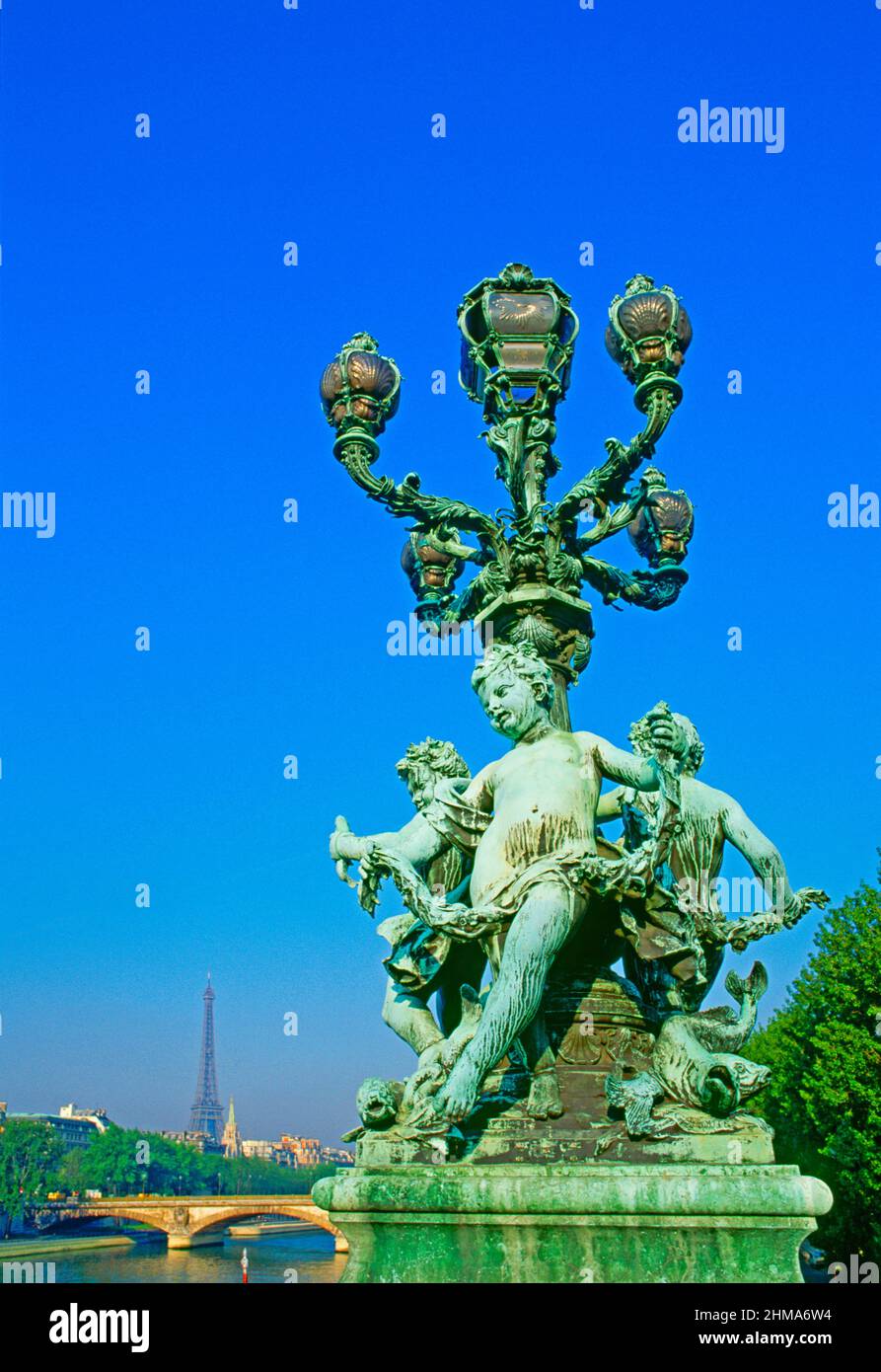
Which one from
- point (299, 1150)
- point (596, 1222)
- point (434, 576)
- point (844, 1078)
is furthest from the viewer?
point (299, 1150)

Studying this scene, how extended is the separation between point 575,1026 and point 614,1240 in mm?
1307

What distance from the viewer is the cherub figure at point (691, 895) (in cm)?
673

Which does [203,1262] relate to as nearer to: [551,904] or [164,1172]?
[164,1172]

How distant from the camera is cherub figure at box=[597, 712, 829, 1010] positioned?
6.73 meters

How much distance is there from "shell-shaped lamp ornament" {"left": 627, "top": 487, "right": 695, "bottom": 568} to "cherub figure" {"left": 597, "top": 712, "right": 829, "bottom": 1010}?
252 centimetres

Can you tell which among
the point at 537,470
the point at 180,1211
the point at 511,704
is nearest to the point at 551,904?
the point at 511,704

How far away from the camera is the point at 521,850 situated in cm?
657

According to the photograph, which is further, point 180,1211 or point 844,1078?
point 180,1211

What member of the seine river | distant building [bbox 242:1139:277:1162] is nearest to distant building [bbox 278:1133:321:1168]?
distant building [bbox 242:1139:277:1162]

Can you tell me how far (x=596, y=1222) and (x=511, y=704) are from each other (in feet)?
8.64

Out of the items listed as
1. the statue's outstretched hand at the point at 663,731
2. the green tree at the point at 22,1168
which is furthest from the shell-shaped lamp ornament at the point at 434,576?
the green tree at the point at 22,1168
